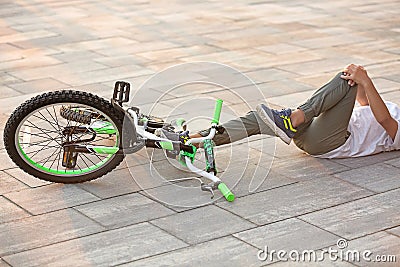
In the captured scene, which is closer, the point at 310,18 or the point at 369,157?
the point at 369,157

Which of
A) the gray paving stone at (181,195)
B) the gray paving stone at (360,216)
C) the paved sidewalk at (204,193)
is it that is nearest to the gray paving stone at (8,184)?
the paved sidewalk at (204,193)

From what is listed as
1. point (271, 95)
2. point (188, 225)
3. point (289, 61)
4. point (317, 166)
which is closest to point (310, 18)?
point (289, 61)

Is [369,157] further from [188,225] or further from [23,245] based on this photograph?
[23,245]

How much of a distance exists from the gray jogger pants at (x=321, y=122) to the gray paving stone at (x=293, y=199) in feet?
0.83

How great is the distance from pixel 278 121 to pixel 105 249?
3.94 feet

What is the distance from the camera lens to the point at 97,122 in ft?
13.0

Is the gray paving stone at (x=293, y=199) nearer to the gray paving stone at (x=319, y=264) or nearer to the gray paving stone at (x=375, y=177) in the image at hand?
the gray paving stone at (x=375, y=177)

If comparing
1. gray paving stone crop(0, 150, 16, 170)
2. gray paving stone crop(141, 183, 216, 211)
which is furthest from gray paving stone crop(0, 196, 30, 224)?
gray paving stone crop(141, 183, 216, 211)

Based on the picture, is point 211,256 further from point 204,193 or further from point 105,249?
point 204,193

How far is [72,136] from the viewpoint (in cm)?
401

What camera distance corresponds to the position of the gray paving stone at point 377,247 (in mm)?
3224

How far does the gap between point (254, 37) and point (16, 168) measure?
3591mm

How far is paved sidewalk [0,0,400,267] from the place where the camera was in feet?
11.0

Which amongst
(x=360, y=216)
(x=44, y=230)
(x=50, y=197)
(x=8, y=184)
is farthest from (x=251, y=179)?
(x=8, y=184)
